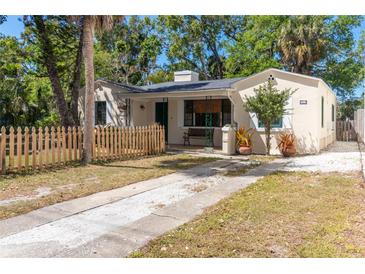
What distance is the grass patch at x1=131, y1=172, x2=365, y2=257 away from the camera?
3.94m

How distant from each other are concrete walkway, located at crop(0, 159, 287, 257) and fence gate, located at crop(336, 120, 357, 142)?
53.7 feet

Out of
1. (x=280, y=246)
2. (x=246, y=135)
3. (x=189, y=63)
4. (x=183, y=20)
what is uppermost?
(x=183, y=20)

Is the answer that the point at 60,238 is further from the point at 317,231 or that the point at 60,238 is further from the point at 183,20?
the point at 183,20

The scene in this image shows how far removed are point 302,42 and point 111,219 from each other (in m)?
22.6

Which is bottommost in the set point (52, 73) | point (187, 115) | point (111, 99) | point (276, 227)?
point (276, 227)

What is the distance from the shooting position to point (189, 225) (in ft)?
16.0

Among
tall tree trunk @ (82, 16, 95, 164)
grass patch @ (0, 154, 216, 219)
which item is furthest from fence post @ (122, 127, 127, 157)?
tall tree trunk @ (82, 16, 95, 164)

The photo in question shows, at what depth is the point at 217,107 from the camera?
1628 centimetres

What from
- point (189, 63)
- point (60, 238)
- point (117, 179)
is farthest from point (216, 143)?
point (189, 63)

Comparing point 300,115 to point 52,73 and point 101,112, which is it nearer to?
point 101,112

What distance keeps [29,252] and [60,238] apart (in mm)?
496

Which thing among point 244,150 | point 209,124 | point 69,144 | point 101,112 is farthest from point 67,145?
point 101,112

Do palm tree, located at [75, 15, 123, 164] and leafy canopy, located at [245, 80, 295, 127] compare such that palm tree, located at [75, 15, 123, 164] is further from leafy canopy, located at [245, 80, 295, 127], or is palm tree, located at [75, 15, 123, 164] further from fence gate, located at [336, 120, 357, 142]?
fence gate, located at [336, 120, 357, 142]

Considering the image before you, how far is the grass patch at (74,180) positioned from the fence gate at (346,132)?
14.1 m
